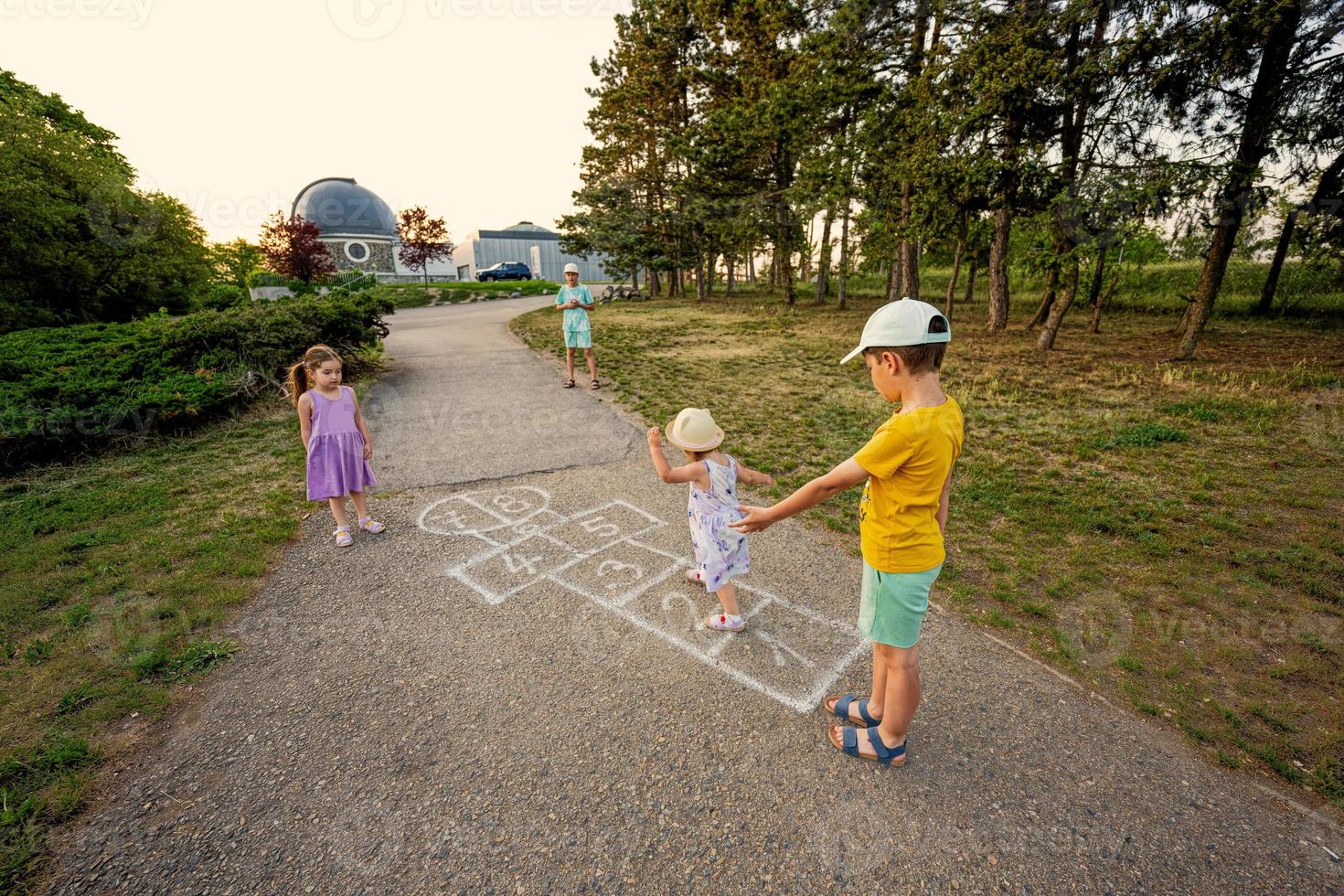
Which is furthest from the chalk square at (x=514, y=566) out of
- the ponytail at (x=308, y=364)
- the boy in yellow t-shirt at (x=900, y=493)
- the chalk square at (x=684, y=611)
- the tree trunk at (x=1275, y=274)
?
the tree trunk at (x=1275, y=274)

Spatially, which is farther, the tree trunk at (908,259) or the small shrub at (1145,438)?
the tree trunk at (908,259)

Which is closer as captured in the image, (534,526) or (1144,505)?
(534,526)

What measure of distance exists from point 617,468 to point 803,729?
422 cm

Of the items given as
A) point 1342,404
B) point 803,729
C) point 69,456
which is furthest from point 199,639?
point 1342,404

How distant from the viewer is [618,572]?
4.39m

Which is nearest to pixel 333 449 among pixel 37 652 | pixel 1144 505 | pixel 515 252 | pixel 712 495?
pixel 37 652

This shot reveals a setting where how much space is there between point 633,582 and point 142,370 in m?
9.08

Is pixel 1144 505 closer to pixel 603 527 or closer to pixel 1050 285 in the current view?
pixel 603 527

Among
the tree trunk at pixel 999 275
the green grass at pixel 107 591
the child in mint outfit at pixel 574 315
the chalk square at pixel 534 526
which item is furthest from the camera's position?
the tree trunk at pixel 999 275

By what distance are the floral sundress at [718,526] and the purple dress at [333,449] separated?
346 cm

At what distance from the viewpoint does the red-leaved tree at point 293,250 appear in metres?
32.0

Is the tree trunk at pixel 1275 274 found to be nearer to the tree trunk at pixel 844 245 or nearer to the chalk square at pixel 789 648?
the tree trunk at pixel 844 245

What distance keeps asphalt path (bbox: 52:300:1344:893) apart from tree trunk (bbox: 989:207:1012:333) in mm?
15848

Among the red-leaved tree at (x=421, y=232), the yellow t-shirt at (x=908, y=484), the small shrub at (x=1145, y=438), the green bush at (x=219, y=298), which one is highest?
the red-leaved tree at (x=421, y=232)
